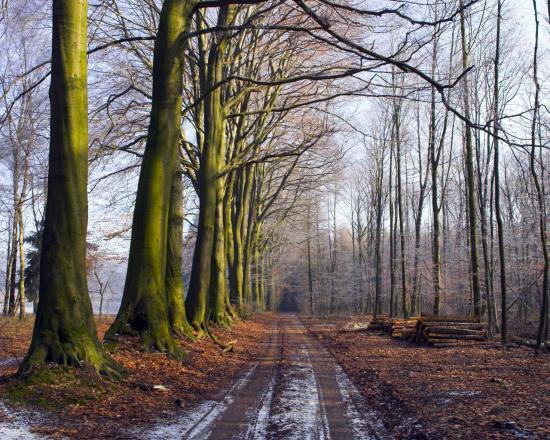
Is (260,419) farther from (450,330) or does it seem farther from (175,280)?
(450,330)

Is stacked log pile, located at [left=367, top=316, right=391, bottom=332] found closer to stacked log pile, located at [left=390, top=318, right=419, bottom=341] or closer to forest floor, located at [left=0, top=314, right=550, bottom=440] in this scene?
stacked log pile, located at [left=390, top=318, right=419, bottom=341]

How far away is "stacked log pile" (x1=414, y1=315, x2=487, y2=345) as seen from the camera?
1695 cm

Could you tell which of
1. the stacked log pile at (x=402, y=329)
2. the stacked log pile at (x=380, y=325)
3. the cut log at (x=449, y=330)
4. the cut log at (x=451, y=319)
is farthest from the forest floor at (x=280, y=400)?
the stacked log pile at (x=380, y=325)

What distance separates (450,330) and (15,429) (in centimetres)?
1432

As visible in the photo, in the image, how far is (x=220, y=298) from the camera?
68.4 ft

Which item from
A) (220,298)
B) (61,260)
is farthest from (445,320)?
(61,260)

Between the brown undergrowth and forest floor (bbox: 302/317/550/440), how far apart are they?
2.88 metres

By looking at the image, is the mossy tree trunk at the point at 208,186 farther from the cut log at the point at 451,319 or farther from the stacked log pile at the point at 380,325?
the stacked log pile at the point at 380,325

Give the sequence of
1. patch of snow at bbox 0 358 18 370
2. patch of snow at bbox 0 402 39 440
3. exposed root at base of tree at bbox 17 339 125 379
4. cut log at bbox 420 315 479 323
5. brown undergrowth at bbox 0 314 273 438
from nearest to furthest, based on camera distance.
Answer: patch of snow at bbox 0 402 39 440
brown undergrowth at bbox 0 314 273 438
exposed root at base of tree at bbox 17 339 125 379
patch of snow at bbox 0 358 18 370
cut log at bbox 420 315 479 323

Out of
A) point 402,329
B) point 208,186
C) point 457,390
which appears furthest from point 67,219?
point 402,329

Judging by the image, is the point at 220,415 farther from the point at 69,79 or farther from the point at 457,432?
the point at 69,79

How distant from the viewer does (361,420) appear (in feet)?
22.8

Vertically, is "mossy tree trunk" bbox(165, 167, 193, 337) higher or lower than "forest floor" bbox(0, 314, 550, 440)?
higher

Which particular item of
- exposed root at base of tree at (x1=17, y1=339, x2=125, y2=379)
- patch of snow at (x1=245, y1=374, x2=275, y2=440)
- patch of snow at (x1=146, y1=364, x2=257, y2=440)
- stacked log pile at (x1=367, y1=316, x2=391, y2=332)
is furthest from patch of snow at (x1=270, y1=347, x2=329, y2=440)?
stacked log pile at (x1=367, y1=316, x2=391, y2=332)
